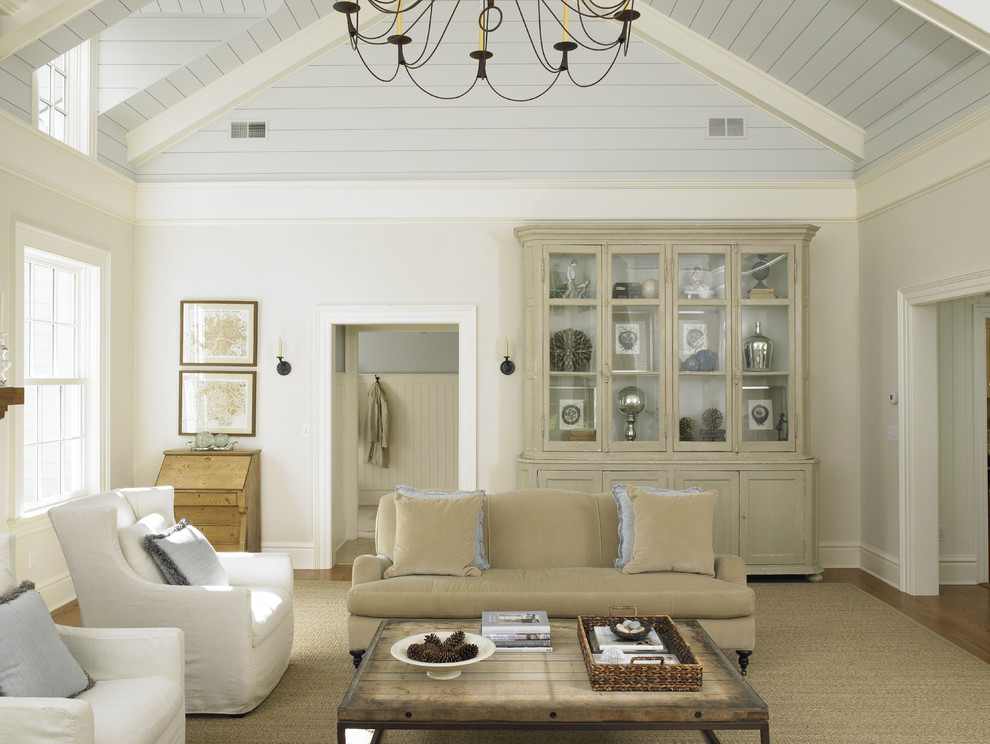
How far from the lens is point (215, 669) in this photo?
317 cm

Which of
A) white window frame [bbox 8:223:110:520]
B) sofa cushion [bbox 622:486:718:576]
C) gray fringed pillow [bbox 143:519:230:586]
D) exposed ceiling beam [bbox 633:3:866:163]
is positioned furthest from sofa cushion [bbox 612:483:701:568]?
white window frame [bbox 8:223:110:520]

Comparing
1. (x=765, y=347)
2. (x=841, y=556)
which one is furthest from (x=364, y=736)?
(x=841, y=556)

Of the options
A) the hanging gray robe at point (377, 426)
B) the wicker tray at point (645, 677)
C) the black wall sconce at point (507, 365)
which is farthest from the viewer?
the hanging gray robe at point (377, 426)

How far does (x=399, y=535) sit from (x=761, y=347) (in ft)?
9.96

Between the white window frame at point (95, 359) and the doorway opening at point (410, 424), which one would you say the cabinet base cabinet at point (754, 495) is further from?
the doorway opening at point (410, 424)

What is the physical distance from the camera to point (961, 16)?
3.76m

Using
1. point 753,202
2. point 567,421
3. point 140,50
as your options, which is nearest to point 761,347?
point 753,202

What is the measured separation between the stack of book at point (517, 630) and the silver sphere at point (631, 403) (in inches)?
98.5

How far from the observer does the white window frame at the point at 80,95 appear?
5.03m

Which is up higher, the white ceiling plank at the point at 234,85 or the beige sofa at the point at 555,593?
the white ceiling plank at the point at 234,85

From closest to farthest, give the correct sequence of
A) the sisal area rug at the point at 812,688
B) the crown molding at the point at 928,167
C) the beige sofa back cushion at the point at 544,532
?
the sisal area rug at the point at 812,688 < the beige sofa back cushion at the point at 544,532 < the crown molding at the point at 928,167

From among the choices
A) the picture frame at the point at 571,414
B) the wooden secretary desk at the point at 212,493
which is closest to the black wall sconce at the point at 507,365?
the picture frame at the point at 571,414

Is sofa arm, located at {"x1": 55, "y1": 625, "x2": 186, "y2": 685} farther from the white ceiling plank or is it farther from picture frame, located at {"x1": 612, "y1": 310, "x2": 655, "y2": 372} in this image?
the white ceiling plank

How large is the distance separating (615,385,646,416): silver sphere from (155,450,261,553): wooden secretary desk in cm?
268
